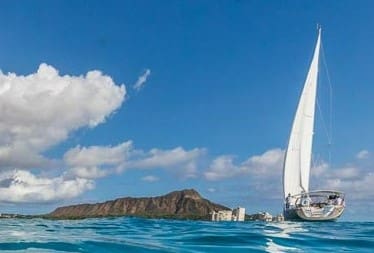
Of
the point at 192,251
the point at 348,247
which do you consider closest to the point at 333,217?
the point at 348,247

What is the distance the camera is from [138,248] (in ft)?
40.8

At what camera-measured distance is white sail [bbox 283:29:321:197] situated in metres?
53.5

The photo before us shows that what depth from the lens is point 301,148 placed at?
54.6 m

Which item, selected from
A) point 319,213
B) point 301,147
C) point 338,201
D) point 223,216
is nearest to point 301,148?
point 301,147

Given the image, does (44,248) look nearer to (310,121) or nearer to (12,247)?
(12,247)

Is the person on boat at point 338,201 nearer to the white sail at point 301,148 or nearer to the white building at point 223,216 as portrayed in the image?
the white sail at point 301,148

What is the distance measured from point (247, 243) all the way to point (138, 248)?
3518 mm

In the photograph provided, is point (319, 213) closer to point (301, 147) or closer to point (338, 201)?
point (338, 201)

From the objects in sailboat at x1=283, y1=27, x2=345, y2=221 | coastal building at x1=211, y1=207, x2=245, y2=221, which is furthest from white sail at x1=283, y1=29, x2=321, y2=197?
coastal building at x1=211, y1=207, x2=245, y2=221

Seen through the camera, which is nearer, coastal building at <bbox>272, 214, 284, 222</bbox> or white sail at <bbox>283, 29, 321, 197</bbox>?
coastal building at <bbox>272, 214, 284, 222</bbox>

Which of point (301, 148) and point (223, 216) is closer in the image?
point (223, 216)

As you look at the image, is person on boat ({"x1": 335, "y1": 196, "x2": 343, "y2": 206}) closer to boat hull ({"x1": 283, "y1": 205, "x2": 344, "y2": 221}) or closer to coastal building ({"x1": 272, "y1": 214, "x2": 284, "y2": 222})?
boat hull ({"x1": 283, "y1": 205, "x2": 344, "y2": 221})

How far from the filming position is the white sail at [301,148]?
175ft

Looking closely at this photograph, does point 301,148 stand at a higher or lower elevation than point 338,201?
higher
